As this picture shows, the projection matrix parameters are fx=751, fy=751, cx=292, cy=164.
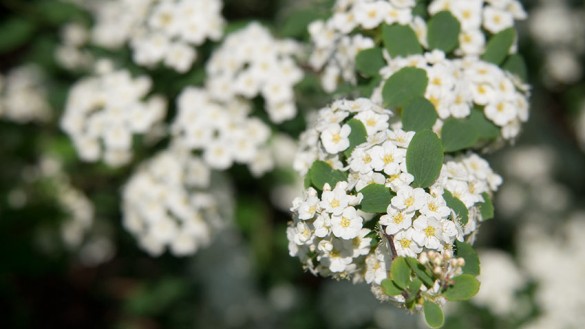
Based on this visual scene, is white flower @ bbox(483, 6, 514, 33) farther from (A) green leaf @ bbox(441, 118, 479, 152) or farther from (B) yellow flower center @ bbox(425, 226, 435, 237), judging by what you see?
(B) yellow flower center @ bbox(425, 226, 435, 237)

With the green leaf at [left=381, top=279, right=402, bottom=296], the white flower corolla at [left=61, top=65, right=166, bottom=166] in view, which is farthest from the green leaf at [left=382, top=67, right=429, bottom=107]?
the white flower corolla at [left=61, top=65, right=166, bottom=166]

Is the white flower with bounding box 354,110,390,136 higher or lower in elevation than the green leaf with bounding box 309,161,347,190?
higher

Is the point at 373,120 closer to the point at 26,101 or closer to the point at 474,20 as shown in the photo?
the point at 474,20

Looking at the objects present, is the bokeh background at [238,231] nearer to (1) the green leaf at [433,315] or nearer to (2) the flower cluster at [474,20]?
(2) the flower cluster at [474,20]

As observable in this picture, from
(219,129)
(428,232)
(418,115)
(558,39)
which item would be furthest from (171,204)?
(558,39)

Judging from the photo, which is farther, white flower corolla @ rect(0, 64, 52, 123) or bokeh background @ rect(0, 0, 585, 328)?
white flower corolla @ rect(0, 64, 52, 123)

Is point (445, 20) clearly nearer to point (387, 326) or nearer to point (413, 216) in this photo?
point (413, 216)

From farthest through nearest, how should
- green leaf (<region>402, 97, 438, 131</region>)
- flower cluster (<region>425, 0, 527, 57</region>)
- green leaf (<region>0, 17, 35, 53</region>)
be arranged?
green leaf (<region>0, 17, 35, 53</region>)
flower cluster (<region>425, 0, 527, 57</region>)
green leaf (<region>402, 97, 438, 131</region>)
